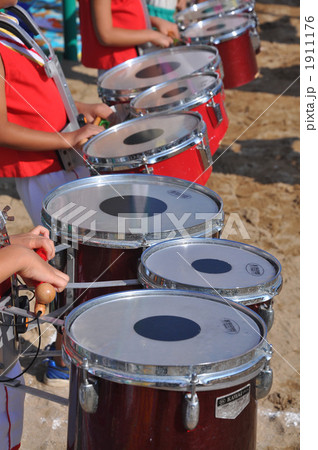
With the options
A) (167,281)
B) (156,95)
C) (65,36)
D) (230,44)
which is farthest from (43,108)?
(65,36)

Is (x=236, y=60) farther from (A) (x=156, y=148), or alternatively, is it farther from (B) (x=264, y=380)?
(B) (x=264, y=380)

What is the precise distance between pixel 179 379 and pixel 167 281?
0.47m

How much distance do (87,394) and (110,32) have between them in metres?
2.59

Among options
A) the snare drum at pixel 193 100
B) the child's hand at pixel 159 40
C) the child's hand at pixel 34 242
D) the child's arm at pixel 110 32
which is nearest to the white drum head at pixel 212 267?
the child's hand at pixel 34 242

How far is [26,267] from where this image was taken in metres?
1.74

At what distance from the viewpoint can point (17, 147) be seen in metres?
2.72

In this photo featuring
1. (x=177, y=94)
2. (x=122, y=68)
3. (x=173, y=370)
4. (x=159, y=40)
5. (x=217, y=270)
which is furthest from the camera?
(x=159, y=40)

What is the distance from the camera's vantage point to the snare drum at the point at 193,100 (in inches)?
128

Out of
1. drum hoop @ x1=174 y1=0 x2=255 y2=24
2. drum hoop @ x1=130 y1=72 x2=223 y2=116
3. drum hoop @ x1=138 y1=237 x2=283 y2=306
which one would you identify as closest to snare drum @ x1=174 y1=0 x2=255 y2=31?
drum hoop @ x1=174 y1=0 x2=255 y2=24

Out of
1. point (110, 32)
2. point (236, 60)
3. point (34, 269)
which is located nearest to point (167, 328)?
point (34, 269)

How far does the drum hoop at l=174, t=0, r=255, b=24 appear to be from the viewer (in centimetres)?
527

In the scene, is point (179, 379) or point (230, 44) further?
point (230, 44)

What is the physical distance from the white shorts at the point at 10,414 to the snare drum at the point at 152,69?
1835mm
